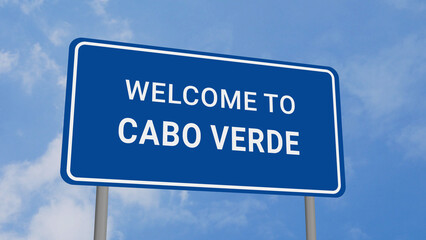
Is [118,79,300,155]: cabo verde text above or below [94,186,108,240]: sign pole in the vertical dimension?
above

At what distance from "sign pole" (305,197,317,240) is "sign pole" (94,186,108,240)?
1.54m

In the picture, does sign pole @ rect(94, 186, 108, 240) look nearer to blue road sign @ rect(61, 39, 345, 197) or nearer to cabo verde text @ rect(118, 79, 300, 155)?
blue road sign @ rect(61, 39, 345, 197)

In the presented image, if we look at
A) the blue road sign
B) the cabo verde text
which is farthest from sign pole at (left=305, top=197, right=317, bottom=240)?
the cabo verde text

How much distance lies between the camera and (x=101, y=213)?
3.84 meters

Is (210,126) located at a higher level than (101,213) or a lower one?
higher

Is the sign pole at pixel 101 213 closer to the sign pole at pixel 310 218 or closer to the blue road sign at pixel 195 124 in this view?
the blue road sign at pixel 195 124

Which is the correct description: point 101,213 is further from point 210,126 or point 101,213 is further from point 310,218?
point 310,218

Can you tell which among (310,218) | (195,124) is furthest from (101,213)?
(310,218)

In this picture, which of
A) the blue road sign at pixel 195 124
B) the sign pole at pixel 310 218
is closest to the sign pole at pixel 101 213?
the blue road sign at pixel 195 124

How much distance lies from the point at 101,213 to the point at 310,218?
161cm

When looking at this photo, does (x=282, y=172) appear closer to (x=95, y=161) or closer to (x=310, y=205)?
(x=310, y=205)

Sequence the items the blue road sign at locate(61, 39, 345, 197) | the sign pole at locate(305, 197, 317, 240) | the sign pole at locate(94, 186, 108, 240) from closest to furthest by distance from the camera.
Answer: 1. the sign pole at locate(94, 186, 108, 240)
2. the blue road sign at locate(61, 39, 345, 197)
3. the sign pole at locate(305, 197, 317, 240)

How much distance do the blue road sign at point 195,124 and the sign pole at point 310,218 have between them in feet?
0.30

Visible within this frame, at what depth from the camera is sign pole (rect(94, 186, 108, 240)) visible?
12.4ft
